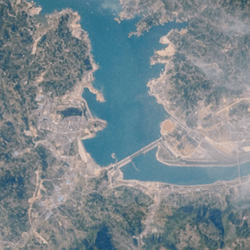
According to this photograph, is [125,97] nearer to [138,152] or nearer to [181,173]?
[138,152]

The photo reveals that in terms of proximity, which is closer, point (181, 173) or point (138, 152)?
point (181, 173)

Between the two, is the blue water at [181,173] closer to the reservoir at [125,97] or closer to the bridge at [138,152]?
the reservoir at [125,97]

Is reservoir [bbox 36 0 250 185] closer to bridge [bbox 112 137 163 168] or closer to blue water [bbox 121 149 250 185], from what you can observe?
blue water [bbox 121 149 250 185]

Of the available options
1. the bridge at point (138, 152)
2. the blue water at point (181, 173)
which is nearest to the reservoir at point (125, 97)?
the blue water at point (181, 173)

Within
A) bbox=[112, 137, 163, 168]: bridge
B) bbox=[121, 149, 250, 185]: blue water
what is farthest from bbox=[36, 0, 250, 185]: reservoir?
bbox=[112, 137, 163, 168]: bridge

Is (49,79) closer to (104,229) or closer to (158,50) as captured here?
(158,50)

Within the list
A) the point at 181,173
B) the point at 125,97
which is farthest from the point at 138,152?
the point at 125,97

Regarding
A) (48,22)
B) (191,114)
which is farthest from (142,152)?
(48,22)

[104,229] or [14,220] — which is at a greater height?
[104,229]
